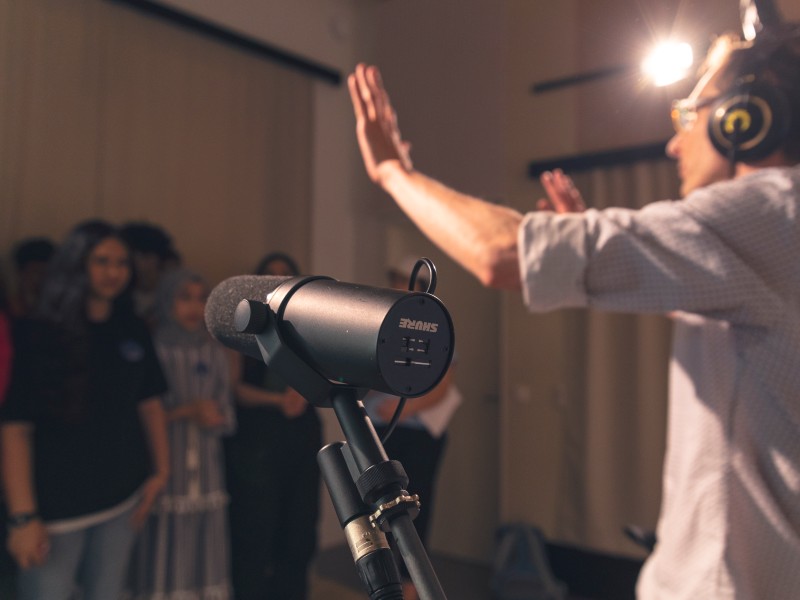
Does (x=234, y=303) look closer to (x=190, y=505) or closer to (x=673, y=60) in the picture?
(x=673, y=60)

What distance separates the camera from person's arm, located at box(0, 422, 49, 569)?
1362 millimetres

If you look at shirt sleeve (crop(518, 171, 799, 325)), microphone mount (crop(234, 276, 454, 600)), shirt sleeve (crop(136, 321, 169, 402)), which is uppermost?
shirt sleeve (crop(518, 171, 799, 325))

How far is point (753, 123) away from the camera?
0.60 metres

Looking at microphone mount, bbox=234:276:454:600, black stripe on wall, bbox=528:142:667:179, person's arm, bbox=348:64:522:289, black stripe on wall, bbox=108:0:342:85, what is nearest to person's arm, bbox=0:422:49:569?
person's arm, bbox=348:64:522:289

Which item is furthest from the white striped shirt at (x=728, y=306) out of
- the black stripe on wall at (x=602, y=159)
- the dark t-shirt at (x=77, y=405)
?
the black stripe on wall at (x=602, y=159)

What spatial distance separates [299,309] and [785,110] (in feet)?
1.76

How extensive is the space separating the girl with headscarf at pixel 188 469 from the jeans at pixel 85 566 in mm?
217

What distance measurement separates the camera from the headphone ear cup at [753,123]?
599mm

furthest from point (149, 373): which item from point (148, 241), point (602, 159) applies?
point (602, 159)

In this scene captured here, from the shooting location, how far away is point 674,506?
0.61m

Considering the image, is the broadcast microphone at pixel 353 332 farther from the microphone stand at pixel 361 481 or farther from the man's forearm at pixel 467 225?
the man's forearm at pixel 467 225

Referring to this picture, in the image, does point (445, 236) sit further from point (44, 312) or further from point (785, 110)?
point (44, 312)

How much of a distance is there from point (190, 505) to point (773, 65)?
1.78 meters

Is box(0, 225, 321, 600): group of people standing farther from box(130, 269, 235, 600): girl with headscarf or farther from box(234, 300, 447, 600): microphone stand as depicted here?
box(234, 300, 447, 600): microphone stand
